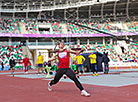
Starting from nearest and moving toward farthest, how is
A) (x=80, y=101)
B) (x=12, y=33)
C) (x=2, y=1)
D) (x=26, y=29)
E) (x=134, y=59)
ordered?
1. (x=80, y=101)
2. (x=134, y=59)
3. (x=12, y=33)
4. (x=26, y=29)
5. (x=2, y=1)

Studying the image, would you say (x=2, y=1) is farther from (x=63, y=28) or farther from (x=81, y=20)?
(x=81, y=20)

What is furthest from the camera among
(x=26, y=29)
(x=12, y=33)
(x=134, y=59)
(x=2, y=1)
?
(x=2, y=1)

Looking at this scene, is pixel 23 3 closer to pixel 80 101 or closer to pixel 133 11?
pixel 133 11

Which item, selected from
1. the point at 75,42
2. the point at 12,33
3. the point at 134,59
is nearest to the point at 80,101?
the point at 134,59

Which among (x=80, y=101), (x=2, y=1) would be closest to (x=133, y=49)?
(x=2, y=1)

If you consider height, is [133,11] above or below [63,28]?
above

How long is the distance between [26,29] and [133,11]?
97.8ft

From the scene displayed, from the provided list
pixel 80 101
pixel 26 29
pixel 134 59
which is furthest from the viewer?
pixel 26 29

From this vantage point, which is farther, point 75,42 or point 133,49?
point 75,42

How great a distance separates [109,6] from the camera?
185 ft

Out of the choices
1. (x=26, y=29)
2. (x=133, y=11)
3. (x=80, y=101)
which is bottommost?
(x=80, y=101)

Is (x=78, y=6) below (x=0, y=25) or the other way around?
the other way around

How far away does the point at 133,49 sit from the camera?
4738 centimetres

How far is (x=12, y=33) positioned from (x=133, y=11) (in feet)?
109
